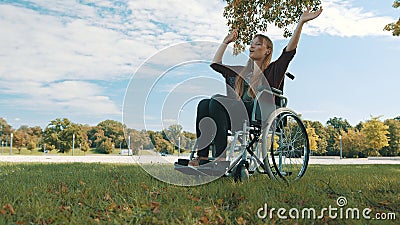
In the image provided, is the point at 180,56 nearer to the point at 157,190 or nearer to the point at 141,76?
the point at 141,76

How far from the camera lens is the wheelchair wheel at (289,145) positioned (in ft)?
9.80

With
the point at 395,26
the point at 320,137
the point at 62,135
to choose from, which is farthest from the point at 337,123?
the point at 395,26

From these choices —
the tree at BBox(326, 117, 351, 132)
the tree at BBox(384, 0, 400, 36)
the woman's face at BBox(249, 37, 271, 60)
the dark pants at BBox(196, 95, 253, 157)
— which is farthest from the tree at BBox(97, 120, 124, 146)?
the tree at BBox(326, 117, 351, 132)

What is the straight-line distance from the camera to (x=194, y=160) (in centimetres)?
284

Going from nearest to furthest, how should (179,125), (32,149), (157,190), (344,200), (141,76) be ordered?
(344,200) → (157,190) → (141,76) → (179,125) → (32,149)

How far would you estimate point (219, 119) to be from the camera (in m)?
2.86

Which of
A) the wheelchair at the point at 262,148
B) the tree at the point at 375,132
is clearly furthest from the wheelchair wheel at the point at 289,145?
the tree at the point at 375,132

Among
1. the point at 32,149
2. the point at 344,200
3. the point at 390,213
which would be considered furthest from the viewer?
the point at 32,149

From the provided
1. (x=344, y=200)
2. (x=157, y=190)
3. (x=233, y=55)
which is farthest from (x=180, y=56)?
(x=344, y=200)

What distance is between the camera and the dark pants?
2855 millimetres

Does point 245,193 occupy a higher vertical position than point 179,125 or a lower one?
lower

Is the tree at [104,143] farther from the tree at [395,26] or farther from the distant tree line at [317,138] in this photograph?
the tree at [395,26]

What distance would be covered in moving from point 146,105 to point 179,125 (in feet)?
1.33

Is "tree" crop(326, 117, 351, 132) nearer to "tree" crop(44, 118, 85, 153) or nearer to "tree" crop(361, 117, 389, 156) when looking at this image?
"tree" crop(361, 117, 389, 156)
